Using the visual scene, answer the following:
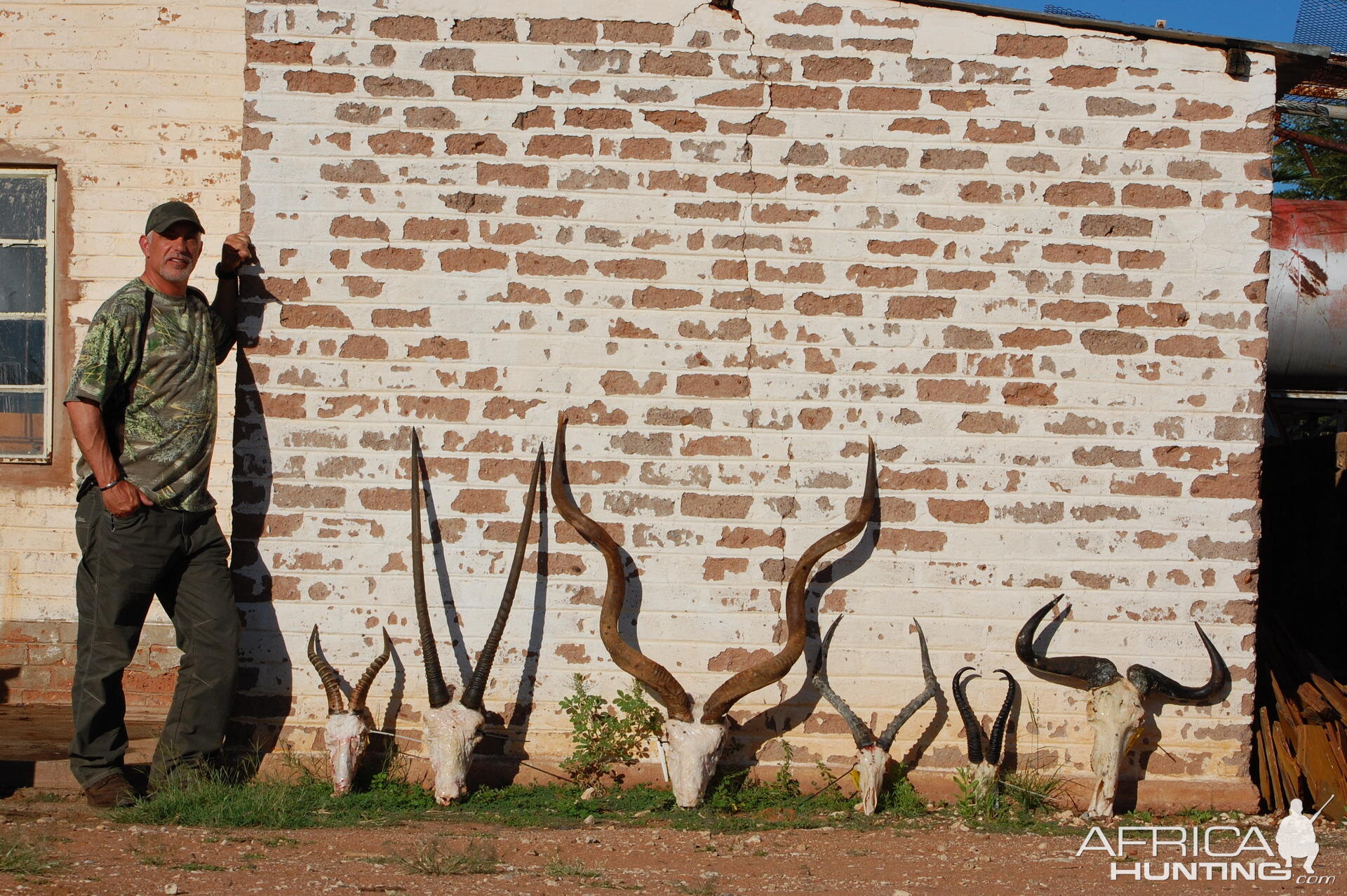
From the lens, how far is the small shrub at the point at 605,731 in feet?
17.5

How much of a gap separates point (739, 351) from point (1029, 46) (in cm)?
209

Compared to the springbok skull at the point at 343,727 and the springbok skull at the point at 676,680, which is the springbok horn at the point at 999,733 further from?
the springbok skull at the point at 343,727

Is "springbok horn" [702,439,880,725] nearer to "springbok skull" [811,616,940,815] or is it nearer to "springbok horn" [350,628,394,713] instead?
"springbok skull" [811,616,940,815]

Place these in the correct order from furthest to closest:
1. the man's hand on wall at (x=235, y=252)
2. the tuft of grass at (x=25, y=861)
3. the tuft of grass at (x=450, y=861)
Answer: the man's hand on wall at (x=235, y=252), the tuft of grass at (x=450, y=861), the tuft of grass at (x=25, y=861)

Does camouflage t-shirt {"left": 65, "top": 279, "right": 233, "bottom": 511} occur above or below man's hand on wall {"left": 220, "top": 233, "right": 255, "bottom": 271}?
below

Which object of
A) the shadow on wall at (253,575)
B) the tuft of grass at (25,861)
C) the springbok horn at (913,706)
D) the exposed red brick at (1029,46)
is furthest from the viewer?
the exposed red brick at (1029,46)

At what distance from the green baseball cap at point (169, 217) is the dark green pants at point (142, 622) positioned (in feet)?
4.02

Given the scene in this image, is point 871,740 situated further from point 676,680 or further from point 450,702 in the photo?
point 450,702

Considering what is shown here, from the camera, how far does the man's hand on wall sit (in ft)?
17.5

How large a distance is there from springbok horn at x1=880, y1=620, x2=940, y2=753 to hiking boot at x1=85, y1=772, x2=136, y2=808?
336 centimetres

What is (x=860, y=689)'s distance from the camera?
5.45 metres

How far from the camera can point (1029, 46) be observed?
556 centimetres

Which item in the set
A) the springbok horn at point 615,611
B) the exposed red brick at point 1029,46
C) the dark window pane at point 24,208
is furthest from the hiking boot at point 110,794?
the exposed red brick at point 1029,46

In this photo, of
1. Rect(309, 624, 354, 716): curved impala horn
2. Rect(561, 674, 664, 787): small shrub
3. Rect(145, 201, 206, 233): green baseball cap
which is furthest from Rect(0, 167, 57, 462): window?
Rect(561, 674, 664, 787): small shrub
